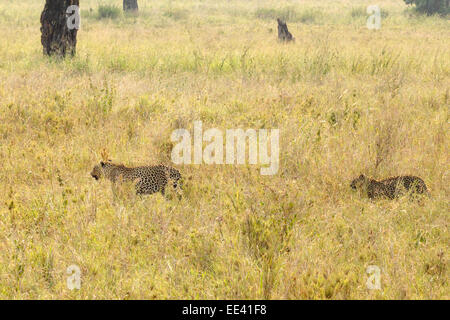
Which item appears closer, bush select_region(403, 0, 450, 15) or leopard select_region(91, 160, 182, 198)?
leopard select_region(91, 160, 182, 198)

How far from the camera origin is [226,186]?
4465mm

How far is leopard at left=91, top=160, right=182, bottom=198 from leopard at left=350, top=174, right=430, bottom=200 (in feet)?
5.20

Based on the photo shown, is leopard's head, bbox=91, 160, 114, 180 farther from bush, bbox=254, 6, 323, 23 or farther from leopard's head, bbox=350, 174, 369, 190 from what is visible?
bush, bbox=254, 6, 323, 23

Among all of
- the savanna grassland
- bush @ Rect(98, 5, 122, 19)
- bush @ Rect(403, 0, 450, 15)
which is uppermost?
bush @ Rect(403, 0, 450, 15)

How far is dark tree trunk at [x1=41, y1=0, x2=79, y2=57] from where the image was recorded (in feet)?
33.6

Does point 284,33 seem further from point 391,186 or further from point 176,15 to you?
point 391,186

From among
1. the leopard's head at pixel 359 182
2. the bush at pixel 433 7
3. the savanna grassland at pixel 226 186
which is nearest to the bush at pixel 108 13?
the savanna grassland at pixel 226 186

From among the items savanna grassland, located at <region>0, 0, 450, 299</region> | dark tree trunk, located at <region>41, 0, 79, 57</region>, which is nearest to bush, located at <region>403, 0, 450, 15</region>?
savanna grassland, located at <region>0, 0, 450, 299</region>

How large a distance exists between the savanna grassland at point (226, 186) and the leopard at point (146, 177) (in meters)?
0.10

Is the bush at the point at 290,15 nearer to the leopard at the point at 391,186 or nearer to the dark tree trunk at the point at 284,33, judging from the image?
the dark tree trunk at the point at 284,33

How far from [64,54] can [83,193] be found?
23.5ft

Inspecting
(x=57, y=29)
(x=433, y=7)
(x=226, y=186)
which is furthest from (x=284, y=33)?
(x=433, y=7)

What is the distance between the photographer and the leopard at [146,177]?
4.41m
